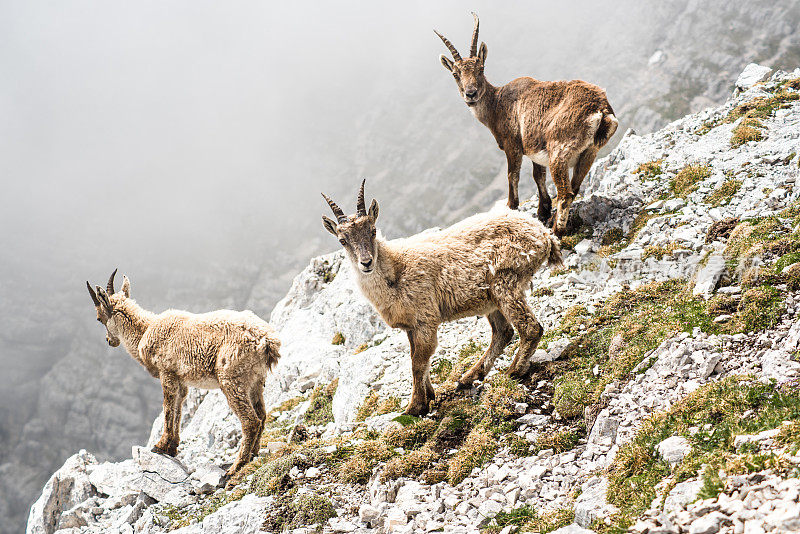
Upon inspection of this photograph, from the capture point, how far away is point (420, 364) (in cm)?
1148

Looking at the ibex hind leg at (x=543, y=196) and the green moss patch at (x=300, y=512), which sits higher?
the ibex hind leg at (x=543, y=196)

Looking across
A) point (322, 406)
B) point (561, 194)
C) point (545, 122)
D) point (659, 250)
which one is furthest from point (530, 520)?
point (545, 122)

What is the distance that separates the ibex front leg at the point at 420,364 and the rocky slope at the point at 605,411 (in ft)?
1.78

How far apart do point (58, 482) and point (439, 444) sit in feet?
39.0

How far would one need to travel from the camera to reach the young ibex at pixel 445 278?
11.3 meters

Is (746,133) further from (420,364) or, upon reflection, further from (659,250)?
(420,364)

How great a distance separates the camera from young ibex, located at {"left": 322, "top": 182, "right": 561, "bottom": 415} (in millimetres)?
11281

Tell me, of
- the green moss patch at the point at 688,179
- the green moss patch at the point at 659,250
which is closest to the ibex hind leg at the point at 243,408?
the green moss patch at the point at 659,250

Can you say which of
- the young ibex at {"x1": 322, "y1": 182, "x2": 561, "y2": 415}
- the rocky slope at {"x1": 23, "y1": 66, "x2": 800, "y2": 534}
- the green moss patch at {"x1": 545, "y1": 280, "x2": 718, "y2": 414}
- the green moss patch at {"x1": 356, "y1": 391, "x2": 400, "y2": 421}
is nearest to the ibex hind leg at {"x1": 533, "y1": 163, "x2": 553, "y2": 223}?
the rocky slope at {"x1": 23, "y1": 66, "x2": 800, "y2": 534}

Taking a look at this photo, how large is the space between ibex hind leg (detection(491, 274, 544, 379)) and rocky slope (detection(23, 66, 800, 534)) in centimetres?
40

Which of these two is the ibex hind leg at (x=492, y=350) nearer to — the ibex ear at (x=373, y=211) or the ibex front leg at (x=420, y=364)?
the ibex front leg at (x=420, y=364)

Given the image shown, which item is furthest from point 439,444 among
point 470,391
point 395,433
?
point 470,391

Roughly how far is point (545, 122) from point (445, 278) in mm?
7019

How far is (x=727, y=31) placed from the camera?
604ft
